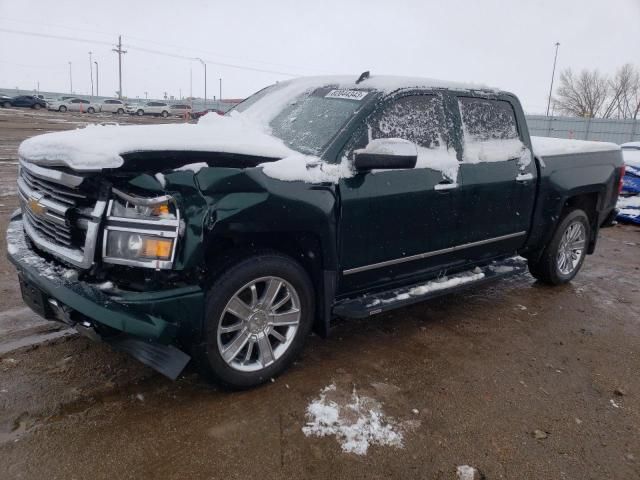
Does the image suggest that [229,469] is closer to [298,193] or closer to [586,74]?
[298,193]

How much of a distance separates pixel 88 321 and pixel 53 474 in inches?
28.5

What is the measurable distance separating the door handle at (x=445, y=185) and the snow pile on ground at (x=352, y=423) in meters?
1.61

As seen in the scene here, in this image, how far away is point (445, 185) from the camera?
12.5ft

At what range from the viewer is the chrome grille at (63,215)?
259 cm

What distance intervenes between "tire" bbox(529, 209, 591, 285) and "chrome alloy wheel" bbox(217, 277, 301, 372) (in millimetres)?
3233

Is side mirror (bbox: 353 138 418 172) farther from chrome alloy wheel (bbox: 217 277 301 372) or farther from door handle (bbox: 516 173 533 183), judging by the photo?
door handle (bbox: 516 173 533 183)

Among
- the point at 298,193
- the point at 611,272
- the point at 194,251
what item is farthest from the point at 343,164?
the point at 611,272

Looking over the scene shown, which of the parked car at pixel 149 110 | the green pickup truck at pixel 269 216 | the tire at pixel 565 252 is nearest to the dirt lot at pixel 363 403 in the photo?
the green pickup truck at pixel 269 216


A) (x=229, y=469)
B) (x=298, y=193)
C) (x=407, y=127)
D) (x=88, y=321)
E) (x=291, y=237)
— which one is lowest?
(x=229, y=469)

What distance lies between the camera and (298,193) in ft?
9.81

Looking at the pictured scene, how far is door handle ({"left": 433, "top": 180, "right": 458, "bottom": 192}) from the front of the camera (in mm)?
3753

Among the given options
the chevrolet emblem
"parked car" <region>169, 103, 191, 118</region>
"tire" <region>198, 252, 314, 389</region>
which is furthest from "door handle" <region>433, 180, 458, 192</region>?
"parked car" <region>169, 103, 191, 118</region>

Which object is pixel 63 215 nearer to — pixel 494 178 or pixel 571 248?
pixel 494 178

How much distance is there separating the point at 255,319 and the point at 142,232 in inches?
34.0
